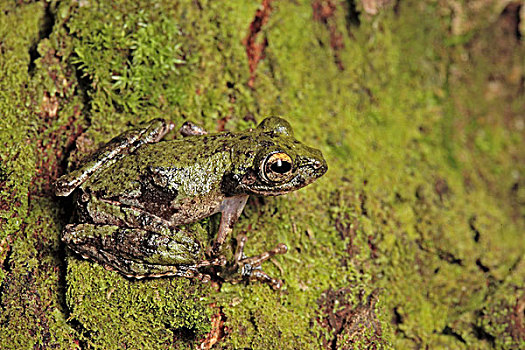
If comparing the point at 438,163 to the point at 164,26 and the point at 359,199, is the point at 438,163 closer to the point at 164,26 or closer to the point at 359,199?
the point at 359,199

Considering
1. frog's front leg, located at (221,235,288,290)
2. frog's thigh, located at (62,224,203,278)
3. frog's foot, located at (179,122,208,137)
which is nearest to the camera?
frog's thigh, located at (62,224,203,278)

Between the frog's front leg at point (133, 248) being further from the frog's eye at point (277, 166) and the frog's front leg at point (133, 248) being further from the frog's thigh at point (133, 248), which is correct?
the frog's eye at point (277, 166)

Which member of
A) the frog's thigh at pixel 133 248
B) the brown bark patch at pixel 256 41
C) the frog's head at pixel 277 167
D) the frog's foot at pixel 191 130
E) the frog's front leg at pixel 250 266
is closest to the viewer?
the frog's thigh at pixel 133 248

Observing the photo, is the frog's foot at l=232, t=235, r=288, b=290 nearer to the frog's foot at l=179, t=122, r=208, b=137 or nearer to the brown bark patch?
the frog's foot at l=179, t=122, r=208, b=137

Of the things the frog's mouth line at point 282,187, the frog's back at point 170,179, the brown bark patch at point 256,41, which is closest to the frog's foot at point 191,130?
the frog's back at point 170,179

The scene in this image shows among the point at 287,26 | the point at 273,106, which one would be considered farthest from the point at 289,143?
the point at 287,26

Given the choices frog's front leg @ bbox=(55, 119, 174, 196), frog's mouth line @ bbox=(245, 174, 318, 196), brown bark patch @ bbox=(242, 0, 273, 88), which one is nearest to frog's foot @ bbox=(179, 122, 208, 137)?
frog's front leg @ bbox=(55, 119, 174, 196)

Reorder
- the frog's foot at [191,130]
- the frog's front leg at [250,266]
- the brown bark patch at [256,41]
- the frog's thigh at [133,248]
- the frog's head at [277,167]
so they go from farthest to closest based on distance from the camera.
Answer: the brown bark patch at [256,41] < the frog's foot at [191,130] < the frog's front leg at [250,266] < the frog's head at [277,167] < the frog's thigh at [133,248]

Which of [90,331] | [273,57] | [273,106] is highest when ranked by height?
[273,57]
